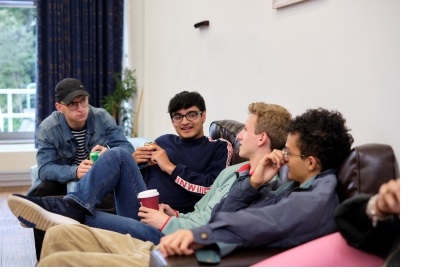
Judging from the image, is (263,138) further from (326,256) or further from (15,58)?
(15,58)

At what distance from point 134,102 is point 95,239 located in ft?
15.0

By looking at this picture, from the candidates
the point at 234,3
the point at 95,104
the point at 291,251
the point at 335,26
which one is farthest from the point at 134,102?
the point at 291,251

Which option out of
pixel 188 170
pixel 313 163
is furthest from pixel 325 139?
pixel 188 170

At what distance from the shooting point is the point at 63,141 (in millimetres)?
3393

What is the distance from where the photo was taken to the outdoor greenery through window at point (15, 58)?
6594 millimetres

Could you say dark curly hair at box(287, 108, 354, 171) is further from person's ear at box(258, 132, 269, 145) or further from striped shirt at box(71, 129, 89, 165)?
striped shirt at box(71, 129, 89, 165)

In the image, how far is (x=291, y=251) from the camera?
1.65 metres

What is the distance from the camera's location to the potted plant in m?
6.22

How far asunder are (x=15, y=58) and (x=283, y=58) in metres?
4.38

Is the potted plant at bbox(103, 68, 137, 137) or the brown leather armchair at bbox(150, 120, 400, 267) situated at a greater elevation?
the potted plant at bbox(103, 68, 137, 137)

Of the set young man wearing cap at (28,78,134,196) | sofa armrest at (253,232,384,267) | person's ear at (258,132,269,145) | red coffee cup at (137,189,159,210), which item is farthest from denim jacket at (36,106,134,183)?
sofa armrest at (253,232,384,267)

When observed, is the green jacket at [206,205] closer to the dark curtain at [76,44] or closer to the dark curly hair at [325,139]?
the dark curly hair at [325,139]

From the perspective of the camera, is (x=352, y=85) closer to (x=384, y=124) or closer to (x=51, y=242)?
(x=384, y=124)
